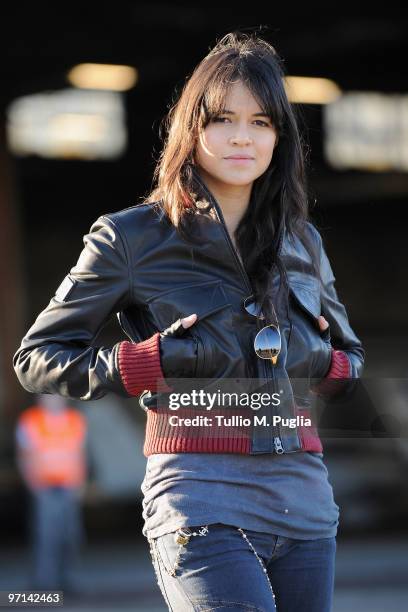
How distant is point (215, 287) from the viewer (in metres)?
2.27

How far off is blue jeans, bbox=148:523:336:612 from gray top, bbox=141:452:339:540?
0.02m

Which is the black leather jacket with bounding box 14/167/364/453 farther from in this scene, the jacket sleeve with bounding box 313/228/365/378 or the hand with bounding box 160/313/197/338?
the jacket sleeve with bounding box 313/228/365/378

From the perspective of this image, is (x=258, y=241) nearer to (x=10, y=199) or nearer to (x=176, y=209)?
(x=176, y=209)

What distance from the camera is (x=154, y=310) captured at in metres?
2.26

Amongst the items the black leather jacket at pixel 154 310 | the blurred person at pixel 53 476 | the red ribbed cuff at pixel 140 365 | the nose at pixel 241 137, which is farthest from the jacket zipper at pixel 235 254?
the blurred person at pixel 53 476

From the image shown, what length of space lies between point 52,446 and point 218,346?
7.12 meters

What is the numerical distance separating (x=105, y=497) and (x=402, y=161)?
4.69 m

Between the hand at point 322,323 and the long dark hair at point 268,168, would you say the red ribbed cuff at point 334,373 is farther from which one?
the long dark hair at point 268,168

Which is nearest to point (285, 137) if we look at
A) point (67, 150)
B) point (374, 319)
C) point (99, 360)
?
point (99, 360)

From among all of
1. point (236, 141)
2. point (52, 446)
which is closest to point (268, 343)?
point (236, 141)

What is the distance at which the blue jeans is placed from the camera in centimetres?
212

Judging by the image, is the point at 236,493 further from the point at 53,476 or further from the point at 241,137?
the point at 53,476

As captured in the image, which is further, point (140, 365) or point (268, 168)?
point (268, 168)

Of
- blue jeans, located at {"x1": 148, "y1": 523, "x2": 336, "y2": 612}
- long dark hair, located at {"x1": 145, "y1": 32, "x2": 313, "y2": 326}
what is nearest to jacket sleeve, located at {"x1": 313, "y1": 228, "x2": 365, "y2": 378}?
long dark hair, located at {"x1": 145, "y1": 32, "x2": 313, "y2": 326}
